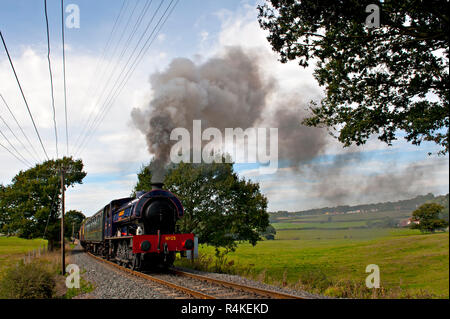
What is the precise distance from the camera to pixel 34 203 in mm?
35312

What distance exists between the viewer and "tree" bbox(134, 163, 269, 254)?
72.6 feet

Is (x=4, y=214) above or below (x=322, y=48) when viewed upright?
below

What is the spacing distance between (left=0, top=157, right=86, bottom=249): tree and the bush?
26.8 metres

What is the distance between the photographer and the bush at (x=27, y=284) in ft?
28.8

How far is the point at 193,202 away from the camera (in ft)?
75.8

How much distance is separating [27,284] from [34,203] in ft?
101

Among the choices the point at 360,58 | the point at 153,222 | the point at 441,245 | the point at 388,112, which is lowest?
the point at 441,245

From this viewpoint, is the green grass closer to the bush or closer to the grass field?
the grass field

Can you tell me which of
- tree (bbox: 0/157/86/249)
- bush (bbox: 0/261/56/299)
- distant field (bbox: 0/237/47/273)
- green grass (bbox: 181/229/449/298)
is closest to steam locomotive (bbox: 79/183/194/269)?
bush (bbox: 0/261/56/299)

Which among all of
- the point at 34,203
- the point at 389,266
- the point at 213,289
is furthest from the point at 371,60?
the point at 34,203
